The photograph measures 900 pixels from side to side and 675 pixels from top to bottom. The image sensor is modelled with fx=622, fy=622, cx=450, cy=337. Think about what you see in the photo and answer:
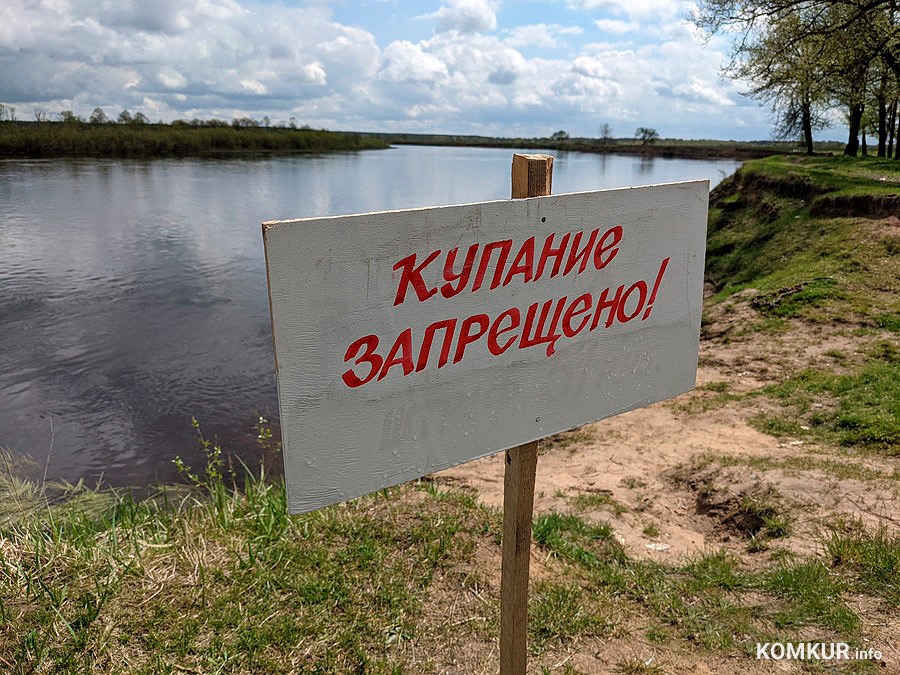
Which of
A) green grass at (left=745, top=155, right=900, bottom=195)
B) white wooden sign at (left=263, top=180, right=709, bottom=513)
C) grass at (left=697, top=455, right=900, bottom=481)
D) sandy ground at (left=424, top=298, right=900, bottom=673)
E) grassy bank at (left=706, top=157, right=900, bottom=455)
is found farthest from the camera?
green grass at (left=745, top=155, right=900, bottom=195)

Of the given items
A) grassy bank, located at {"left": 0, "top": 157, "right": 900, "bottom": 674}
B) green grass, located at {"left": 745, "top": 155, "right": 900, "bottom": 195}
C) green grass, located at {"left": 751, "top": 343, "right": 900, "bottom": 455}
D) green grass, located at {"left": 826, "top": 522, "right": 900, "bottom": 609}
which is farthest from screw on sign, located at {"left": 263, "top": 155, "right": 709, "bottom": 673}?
green grass, located at {"left": 745, "top": 155, "right": 900, "bottom": 195}

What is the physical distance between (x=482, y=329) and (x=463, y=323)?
0.21 ft

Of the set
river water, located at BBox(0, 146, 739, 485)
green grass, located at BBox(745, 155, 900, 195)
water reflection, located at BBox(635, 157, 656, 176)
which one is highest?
water reflection, located at BBox(635, 157, 656, 176)

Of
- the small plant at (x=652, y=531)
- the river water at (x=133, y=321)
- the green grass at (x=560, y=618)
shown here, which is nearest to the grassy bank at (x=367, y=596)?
the green grass at (x=560, y=618)

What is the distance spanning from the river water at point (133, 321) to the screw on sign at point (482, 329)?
4239 mm

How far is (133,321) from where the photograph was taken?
12359mm

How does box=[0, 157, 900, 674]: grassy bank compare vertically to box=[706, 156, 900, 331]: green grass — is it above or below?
below

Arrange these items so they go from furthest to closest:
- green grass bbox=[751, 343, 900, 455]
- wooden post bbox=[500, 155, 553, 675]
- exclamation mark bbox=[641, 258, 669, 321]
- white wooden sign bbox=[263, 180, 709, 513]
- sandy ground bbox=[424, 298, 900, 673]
→ 1. green grass bbox=[751, 343, 900, 455]
2. sandy ground bbox=[424, 298, 900, 673]
3. exclamation mark bbox=[641, 258, 669, 321]
4. wooden post bbox=[500, 155, 553, 675]
5. white wooden sign bbox=[263, 180, 709, 513]

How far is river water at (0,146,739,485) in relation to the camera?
25.6 ft

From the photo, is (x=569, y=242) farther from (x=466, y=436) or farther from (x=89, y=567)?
(x=89, y=567)

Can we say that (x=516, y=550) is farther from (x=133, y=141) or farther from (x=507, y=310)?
(x=133, y=141)

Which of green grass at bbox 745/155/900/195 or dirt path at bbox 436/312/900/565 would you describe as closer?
dirt path at bbox 436/312/900/565

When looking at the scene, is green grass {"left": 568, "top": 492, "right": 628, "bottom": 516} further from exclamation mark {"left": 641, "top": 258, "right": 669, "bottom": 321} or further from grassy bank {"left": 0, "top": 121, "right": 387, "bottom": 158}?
grassy bank {"left": 0, "top": 121, "right": 387, "bottom": 158}

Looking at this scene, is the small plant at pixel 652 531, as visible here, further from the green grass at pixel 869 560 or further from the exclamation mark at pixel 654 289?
the exclamation mark at pixel 654 289
